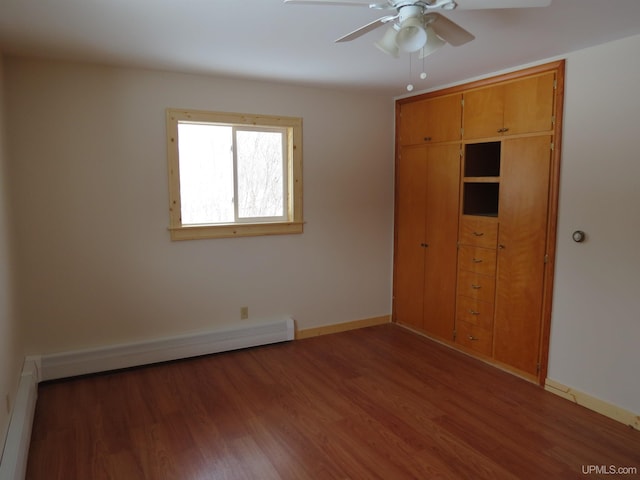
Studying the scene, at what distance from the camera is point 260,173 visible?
3.96 metres

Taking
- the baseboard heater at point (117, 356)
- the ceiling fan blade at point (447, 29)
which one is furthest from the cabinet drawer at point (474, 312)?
the ceiling fan blade at point (447, 29)

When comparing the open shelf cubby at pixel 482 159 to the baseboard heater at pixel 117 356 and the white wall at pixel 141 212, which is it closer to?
the white wall at pixel 141 212

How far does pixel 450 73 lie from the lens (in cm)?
349

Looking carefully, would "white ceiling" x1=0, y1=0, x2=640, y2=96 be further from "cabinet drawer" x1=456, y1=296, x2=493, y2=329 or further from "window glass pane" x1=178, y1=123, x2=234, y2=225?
"cabinet drawer" x1=456, y1=296, x2=493, y2=329

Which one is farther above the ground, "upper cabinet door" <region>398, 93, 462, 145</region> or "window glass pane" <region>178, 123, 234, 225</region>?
"upper cabinet door" <region>398, 93, 462, 145</region>

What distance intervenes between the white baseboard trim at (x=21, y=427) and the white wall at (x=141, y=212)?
0.33m

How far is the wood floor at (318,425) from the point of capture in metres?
2.31

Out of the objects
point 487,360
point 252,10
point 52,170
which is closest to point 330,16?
point 252,10

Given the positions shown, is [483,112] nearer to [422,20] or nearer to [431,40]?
[431,40]

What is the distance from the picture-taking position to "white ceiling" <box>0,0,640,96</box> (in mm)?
2184

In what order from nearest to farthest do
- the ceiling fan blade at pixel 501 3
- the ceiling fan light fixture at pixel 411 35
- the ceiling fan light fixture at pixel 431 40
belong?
1. the ceiling fan blade at pixel 501 3
2. the ceiling fan light fixture at pixel 411 35
3. the ceiling fan light fixture at pixel 431 40

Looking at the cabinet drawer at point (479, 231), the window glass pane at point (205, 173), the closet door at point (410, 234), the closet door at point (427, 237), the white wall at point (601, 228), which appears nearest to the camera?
the white wall at point (601, 228)

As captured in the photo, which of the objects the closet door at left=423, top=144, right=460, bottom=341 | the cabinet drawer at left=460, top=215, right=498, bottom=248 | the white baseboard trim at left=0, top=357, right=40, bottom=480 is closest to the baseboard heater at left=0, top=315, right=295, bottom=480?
the white baseboard trim at left=0, top=357, right=40, bottom=480

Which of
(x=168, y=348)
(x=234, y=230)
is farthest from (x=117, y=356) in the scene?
(x=234, y=230)
